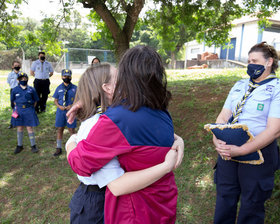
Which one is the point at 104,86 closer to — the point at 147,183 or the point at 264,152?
the point at 147,183

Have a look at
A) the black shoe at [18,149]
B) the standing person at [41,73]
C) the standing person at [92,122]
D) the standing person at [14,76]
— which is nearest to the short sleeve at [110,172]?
the standing person at [92,122]

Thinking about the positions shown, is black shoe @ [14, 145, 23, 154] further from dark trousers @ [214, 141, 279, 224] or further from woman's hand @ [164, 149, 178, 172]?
woman's hand @ [164, 149, 178, 172]

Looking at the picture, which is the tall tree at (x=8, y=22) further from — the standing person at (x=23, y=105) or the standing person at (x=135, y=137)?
the standing person at (x=135, y=137)

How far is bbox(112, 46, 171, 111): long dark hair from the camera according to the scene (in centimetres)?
127

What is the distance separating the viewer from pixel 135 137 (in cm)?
122

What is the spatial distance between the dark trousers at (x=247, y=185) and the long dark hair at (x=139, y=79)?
1446 mm

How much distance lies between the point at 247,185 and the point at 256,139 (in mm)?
471

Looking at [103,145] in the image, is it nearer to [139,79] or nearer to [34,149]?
[139,79]

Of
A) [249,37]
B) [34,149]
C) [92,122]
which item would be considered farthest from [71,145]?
[249,37]

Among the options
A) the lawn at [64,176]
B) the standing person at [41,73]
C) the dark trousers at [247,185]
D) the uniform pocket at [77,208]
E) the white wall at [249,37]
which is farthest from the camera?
the white wall at [249,37]

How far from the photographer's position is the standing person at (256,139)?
214 cm

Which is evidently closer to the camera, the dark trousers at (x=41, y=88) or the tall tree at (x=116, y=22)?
the tall tree at (x=116, y=22)

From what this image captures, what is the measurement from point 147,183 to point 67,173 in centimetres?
371

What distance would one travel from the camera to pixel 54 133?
689 cm
